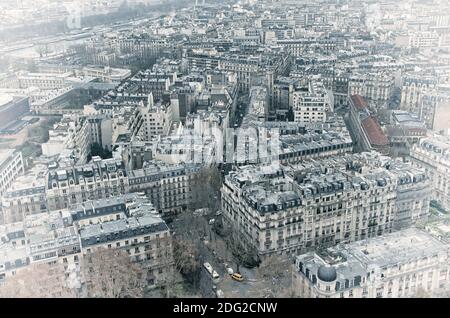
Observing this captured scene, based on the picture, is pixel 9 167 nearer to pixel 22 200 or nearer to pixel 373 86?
pixel 22 200

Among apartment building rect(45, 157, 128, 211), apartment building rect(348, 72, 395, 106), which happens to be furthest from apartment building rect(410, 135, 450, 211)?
apartment building rect(45, 157, 128, 211)

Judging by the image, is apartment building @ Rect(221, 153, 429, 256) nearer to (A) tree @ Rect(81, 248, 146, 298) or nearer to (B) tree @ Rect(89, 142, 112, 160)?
(A) tree @ Rect(81, 248, 146, 298)

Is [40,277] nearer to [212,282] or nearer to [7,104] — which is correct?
[212,282]

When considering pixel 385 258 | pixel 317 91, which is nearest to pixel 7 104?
pixel 317 91

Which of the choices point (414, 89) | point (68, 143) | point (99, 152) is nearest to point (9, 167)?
point (68, 143)

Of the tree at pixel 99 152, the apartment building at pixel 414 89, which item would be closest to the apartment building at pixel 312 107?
the apartment building at pixel 414 89
